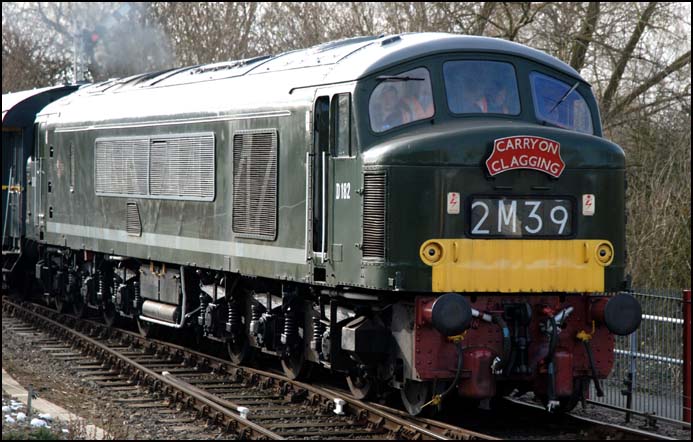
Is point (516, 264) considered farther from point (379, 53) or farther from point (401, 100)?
point (379, 53)

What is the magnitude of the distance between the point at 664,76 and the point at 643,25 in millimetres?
1042

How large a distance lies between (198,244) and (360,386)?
3.05 metres

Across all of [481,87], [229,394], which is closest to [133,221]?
[229,394]

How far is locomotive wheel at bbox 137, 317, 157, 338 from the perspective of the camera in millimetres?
16734

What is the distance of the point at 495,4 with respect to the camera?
20.6m

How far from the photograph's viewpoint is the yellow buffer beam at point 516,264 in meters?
10.0

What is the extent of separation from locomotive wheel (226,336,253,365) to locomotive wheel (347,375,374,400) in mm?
2418

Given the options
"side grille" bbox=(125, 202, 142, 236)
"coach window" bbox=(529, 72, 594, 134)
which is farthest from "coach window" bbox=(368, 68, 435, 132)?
"side grille" bbox=(125, 202, 142, 236)

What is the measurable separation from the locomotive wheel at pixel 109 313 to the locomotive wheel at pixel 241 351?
13.6 feet

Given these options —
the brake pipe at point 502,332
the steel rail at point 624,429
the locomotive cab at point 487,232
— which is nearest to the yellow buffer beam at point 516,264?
the locomotive cab at point 487,232

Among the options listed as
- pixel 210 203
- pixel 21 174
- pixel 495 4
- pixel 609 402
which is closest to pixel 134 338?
pixel 210 203

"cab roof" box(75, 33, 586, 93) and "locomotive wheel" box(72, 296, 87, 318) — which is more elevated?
"cab roof" box(75, 33, 586, 93)

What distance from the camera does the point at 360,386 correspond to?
11664 mm

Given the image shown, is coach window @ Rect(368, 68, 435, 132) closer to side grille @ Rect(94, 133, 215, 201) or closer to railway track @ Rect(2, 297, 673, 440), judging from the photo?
railway track @ Rect(2, 297, 673, 440)
